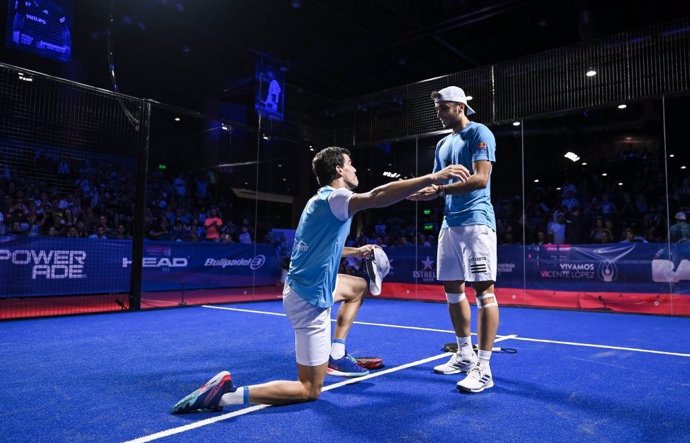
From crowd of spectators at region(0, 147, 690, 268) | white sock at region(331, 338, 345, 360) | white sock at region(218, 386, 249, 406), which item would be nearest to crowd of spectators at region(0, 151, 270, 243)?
crowd of spectators at region(0, 147, 690, 268)

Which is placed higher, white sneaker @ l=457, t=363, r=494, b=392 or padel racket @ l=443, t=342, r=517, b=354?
white sneaker @ l=457, t=363, r=494, b=392

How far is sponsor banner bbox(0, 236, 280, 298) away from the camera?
5730 mm

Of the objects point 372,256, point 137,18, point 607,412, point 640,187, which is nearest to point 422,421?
point 607,412

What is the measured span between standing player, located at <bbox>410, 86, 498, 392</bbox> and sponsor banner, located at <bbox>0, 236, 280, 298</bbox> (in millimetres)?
5163

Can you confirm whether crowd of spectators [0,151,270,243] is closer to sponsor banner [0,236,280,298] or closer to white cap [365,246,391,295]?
sponsor banner [0,236,280,298]

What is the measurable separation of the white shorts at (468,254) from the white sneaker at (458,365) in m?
0.53

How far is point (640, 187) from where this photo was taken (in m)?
13.0

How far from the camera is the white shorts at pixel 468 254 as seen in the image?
9.31ft

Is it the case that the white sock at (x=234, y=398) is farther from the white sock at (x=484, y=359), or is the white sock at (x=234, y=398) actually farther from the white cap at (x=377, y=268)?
the white sock at (x=484, y=359)

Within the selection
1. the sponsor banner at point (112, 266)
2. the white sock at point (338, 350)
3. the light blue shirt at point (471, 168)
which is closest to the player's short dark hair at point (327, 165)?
Answer: the light blue shirt at point (471, 168)

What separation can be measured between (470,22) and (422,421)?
9.45m

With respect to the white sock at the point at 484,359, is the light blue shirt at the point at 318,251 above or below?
above

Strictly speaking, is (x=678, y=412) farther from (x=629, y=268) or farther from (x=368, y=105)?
(x=368, y=105)

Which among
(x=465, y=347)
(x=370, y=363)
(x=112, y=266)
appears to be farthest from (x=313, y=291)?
(x=112, y=266)
